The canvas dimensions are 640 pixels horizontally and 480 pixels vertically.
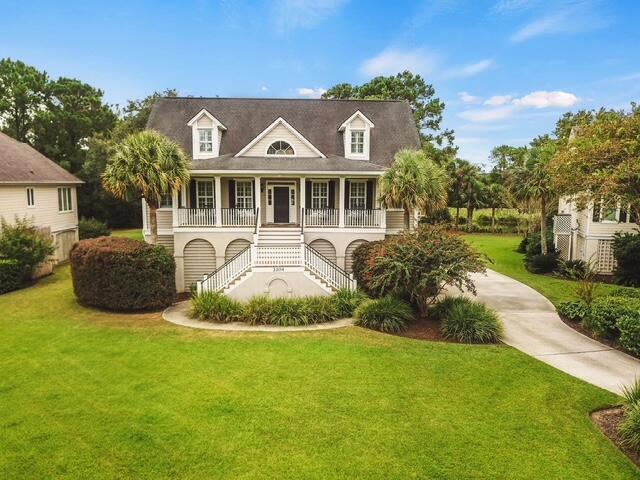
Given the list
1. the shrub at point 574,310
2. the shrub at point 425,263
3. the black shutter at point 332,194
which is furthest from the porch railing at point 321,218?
the shrub at point 574,310

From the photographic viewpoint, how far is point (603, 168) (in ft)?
46.7

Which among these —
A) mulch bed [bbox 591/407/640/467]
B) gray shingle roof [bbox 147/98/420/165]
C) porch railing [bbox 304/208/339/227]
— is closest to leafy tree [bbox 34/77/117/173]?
gray shingle roof [bbox 147/98/420/165]

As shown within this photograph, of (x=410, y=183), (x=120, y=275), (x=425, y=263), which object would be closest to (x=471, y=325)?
(x=425, y=263)

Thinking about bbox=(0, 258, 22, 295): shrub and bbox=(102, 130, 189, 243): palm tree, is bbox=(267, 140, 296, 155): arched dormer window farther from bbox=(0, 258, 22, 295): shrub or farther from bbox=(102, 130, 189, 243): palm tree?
bbox=(0, 258, 22, 295): shrub

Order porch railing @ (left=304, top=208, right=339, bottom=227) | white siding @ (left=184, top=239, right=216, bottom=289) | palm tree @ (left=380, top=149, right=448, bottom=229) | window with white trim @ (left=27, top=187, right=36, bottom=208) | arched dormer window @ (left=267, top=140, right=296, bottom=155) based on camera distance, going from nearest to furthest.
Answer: palm tree @ (left=380, top=149, right=448, bottom=229)
white siding @ (left=184, top=239, right=216, bottom=289)
porch railing @ (left=304, top=208, right=339, bottom=227)
arched dormer window @ (left=267, top=140, right=296, bottom=155)
window with white trim @ (left=27, top=187, right=36, bottom=208)

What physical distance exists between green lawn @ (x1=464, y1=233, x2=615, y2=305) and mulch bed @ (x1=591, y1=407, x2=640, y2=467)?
233 inches

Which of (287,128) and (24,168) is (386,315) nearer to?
(287,128)

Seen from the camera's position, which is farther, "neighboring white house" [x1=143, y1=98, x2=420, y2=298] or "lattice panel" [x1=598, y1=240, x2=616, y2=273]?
"lattice panel" [x1=598, y1=240, x2=616, y2=273]

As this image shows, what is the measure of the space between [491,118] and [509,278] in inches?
816

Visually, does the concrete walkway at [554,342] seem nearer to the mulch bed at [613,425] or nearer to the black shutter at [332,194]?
the mulch bed at [613,425]

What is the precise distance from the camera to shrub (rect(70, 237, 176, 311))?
15031mm

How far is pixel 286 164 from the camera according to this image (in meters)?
19.8

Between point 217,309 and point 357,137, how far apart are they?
1238cm

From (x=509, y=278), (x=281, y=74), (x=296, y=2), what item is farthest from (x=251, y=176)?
(x=509, y=278)
